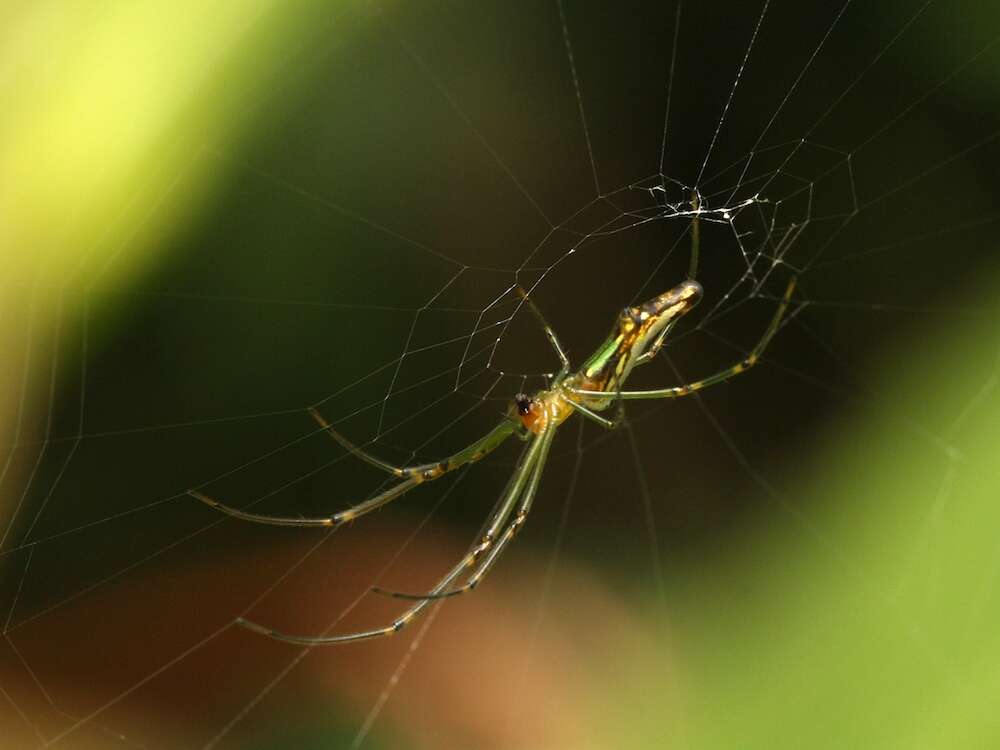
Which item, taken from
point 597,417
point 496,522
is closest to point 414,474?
point 496,522

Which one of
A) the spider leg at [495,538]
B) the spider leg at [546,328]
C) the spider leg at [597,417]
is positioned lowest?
the spider leg at [495,538]

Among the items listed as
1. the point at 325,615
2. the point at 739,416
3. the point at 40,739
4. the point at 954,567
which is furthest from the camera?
the point at 739,416

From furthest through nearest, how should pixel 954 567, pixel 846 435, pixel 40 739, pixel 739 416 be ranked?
pixel 739 416, pixel 846 435, pixel 40 739, pixel 954 567

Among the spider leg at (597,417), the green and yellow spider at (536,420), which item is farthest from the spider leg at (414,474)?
the spider leg at (597,417)

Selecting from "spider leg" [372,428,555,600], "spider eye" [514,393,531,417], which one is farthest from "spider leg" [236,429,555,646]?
"spider eye" [514,393,531,417]

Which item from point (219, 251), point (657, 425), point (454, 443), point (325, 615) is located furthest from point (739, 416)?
point (219, 251)

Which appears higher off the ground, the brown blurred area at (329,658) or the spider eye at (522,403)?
the spider eye at (522,403)

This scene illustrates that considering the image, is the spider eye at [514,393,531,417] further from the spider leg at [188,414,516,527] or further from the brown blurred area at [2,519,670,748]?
the brown blurred area at [2,519,670,748]

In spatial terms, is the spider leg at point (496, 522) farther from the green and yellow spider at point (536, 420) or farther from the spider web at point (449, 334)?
the spider web at point (449, 334)

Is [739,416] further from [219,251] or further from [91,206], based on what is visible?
[91,206]
